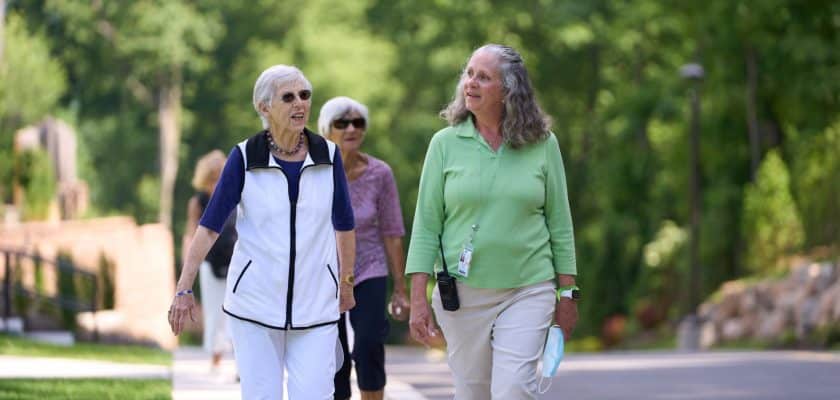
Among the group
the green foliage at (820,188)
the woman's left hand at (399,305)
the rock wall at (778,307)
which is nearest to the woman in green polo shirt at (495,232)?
the woman's left hand at (399,305)

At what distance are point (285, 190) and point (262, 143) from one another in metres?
0.22

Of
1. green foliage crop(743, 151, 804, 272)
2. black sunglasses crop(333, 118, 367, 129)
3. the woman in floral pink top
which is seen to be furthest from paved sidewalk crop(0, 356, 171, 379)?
green foliage crop(743, 151, 804, 272)

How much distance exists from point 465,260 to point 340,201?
1.92ft

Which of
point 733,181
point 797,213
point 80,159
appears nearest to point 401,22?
point 80,159

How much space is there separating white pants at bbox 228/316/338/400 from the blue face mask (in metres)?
0.83

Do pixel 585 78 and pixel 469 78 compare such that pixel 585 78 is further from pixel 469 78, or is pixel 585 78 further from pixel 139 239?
pixel 469 78

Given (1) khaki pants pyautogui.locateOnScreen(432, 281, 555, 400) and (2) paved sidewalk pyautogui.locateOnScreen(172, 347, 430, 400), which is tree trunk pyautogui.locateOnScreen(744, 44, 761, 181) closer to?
(2) paved sidewalk pyautogui.locateOnScreen(172, 347, 430, 400)

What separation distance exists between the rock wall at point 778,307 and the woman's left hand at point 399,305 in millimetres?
14364

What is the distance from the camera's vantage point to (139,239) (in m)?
26.4

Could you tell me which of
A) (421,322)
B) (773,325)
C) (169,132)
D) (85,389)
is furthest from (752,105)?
(421,322)

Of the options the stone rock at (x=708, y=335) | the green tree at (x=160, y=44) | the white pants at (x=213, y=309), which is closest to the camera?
the white pants at (x=213, y=309)

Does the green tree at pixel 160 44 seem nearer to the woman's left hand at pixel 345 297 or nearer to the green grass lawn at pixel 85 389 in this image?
the green grass lawn at pixel 85 389

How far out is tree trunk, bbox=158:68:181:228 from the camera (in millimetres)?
55000

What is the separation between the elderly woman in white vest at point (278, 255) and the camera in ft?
23.0
